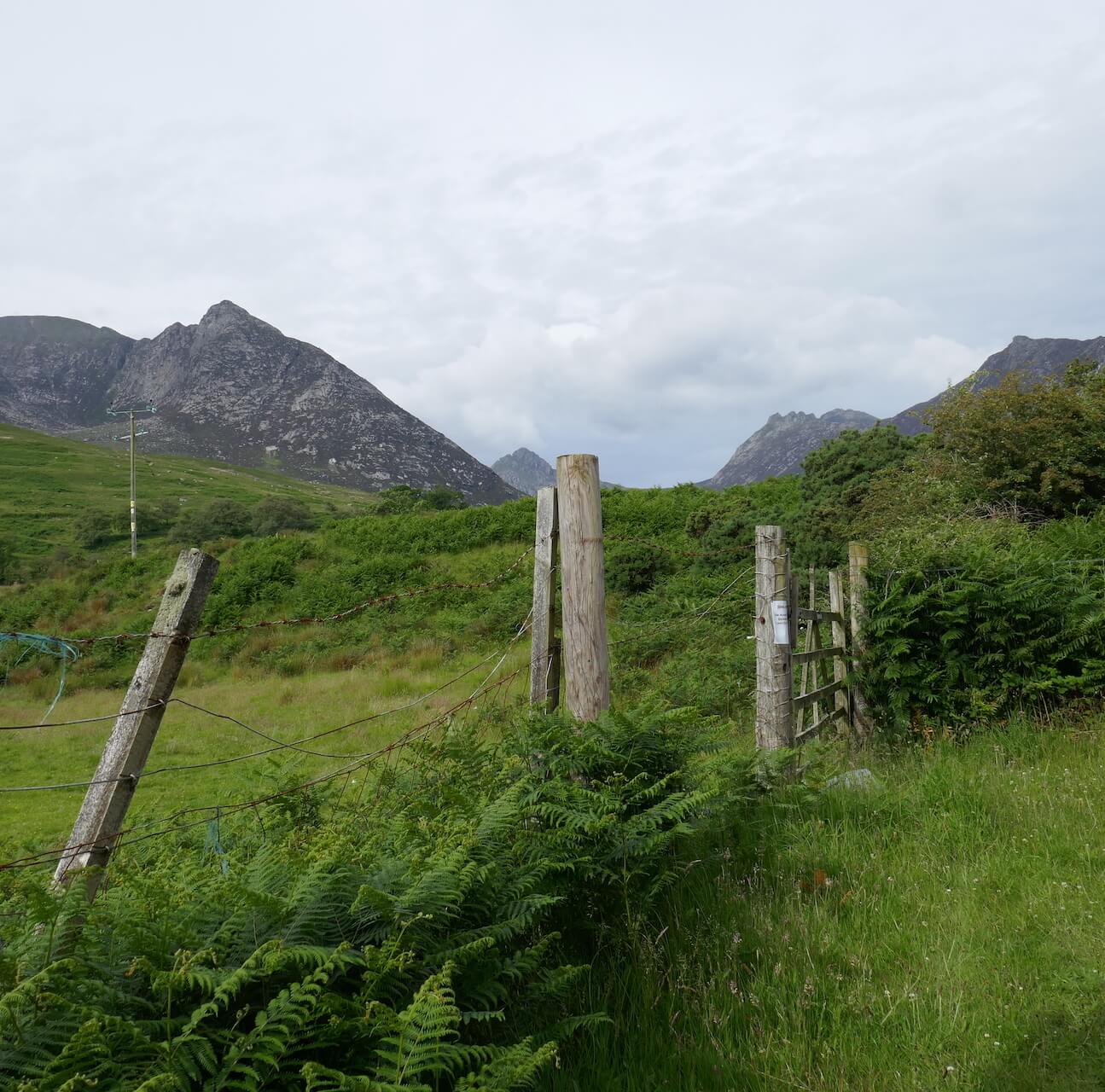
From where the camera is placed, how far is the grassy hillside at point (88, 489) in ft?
184

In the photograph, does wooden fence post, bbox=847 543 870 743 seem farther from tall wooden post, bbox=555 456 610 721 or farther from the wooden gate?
tall wooden post, bbox=555 456 610 721

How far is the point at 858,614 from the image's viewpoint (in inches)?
298

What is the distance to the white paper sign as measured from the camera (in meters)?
5.59

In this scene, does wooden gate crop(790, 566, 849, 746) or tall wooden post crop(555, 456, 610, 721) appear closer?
tall wooden post crop(555, 456, 610, 721)

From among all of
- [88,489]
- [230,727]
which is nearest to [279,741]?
[230,727]

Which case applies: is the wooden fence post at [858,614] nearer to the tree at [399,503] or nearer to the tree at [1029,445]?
the tree at [1029,445]

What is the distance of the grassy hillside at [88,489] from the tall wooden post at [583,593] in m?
53.8

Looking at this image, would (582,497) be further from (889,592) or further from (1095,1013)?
(889,592)

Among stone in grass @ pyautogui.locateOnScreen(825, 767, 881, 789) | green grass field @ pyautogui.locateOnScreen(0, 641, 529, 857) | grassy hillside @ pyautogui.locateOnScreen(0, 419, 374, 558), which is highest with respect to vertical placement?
grassy hillside @ pyautogui.locateOnScreen(0, 419, 374, 558)

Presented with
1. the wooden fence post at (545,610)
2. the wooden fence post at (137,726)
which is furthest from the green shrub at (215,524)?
the wooden fence post at (137,726)

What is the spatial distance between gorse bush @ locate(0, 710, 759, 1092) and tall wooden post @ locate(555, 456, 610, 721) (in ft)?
1.76

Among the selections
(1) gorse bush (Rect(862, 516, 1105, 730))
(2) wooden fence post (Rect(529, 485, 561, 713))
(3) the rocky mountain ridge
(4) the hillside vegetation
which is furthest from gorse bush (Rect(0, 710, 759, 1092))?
(3) the rocky mountain ridge

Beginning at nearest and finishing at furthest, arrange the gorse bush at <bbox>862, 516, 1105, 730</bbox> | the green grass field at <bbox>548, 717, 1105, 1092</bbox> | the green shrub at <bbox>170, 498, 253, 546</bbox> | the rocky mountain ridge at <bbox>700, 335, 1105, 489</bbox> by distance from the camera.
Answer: the green grass field at <bbox>548, 717, 1105, 1092</bbox>
the gorse bush at <bbox>862, 516, 1105, 730</bbox>
the green shrub at <bbox>170, 498, 253, 546</bbox>
the rocky mountain ridge at <bbox>700, 335, 1105, 489</bbox>

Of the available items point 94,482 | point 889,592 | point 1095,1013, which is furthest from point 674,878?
point 94,482
